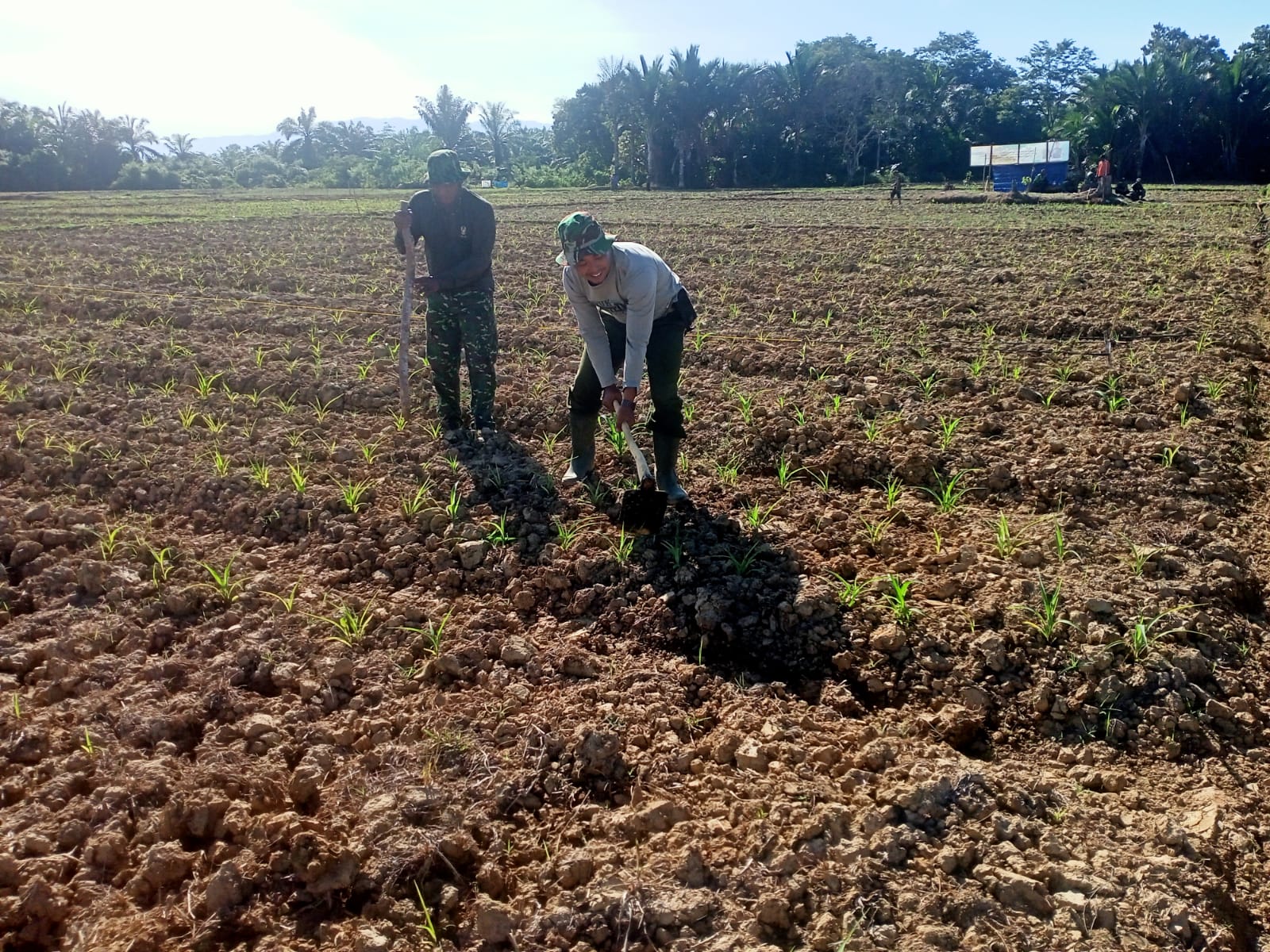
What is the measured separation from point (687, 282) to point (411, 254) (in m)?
5.09

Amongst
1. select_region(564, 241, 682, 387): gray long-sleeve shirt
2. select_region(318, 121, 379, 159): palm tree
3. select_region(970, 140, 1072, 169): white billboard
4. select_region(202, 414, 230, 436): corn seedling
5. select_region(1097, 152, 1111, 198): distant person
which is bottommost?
select_region(202, 414, 230, 436): corn seedling

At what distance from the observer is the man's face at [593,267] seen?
341cm

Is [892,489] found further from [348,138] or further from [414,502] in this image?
[348,138]

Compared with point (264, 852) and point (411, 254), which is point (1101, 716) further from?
point (411, 254)

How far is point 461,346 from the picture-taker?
16.9ft

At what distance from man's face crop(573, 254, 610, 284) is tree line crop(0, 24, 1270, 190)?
113 feet

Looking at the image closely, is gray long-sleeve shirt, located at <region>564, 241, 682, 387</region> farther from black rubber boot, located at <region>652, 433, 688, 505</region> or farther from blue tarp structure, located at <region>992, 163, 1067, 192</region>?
blue tarp structure, located at <region>992, 163, 1067, 192</region>

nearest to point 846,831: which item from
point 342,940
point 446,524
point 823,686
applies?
point 823,686

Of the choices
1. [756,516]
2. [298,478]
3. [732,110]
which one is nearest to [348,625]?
[298,478]

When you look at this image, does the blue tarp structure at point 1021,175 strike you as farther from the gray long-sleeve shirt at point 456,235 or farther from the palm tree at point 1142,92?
the gray long-sleeve shirt at point 456,235

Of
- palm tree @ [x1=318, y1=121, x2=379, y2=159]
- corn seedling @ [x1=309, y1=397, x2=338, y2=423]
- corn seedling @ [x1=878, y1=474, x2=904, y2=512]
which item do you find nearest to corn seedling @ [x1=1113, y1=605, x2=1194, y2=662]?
corn seedling @ [x1=878, y1=474, x2=904, y2=512]

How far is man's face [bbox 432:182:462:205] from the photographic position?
184 inches

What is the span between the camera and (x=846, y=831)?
2.32 metres

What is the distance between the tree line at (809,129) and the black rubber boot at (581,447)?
34.0m
